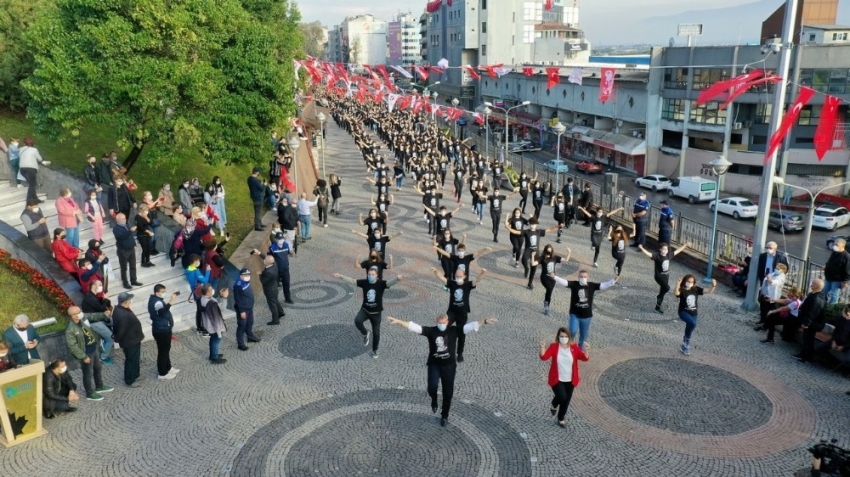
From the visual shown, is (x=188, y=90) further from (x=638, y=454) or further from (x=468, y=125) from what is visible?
(x=468, y=125)

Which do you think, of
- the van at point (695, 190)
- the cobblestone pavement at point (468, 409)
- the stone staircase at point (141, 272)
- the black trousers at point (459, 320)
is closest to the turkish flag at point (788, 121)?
the cobblestone pavement at point (468, 409)

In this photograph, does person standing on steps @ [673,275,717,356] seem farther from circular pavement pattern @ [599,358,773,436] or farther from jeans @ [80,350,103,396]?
jeans @ [80,350,103,396]

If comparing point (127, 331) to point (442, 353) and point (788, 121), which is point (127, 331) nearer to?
point (442, 353)

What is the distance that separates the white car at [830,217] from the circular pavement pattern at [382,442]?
1129 inches

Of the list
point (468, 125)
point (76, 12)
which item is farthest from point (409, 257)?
point (468, 125)

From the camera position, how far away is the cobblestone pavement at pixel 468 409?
836 centimetres

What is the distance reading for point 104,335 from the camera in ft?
35.1

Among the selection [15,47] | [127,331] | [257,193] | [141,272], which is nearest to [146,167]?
[257,193]

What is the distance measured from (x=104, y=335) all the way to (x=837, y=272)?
13982mm

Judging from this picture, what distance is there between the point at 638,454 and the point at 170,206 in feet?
46.2

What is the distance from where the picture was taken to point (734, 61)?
4072 centimetres

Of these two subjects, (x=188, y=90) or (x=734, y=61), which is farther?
(x=734, y=61)

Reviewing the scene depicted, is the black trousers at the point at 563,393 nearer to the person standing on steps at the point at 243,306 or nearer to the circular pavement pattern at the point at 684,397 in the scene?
the circular pavement pattern at the point at 684,397

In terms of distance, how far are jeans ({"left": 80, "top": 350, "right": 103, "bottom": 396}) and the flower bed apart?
185 cm
